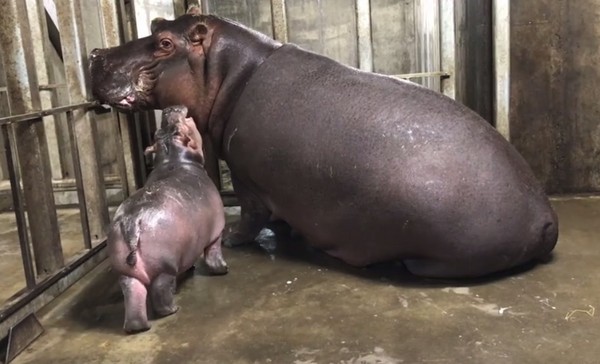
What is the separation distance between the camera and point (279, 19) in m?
4.06

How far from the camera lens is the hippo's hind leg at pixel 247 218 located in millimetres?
3479

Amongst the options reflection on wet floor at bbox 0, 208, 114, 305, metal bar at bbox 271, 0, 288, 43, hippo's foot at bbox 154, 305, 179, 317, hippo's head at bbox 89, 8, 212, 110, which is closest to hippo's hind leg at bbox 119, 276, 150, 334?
hippo's foot at bbox 154, 305, 179, 317

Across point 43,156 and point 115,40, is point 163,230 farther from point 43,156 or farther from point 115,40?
point 115,40

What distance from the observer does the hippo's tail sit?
95.3 inches

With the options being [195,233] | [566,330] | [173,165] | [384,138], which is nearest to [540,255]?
[566,330]

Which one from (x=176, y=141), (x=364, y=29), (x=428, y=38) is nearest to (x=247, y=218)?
(x=176, y=141)

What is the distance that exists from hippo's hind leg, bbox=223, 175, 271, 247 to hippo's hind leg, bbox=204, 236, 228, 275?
0.45 metres

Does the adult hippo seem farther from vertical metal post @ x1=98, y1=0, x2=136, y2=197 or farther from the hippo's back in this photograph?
vertical metal post @ x1=98, y1=0, x2=136, y2=197

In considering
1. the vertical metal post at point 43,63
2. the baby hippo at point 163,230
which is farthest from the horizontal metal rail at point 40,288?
the vertical metal post at point 43,63

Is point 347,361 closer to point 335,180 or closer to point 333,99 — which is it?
point 335,180

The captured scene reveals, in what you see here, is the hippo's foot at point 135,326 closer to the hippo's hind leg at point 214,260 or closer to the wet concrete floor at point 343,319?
the wet concrete floor at point 343,319

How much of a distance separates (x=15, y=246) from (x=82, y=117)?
105 cm

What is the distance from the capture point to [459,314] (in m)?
2.46

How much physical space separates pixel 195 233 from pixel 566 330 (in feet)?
5.02
